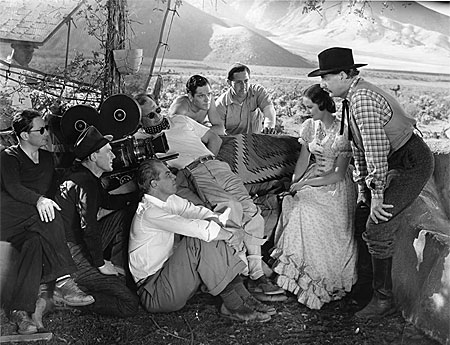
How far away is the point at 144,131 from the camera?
3.31 metres

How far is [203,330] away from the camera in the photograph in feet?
10.7

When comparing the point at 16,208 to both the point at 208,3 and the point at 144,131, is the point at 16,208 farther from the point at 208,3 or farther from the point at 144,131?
the point at 208,3

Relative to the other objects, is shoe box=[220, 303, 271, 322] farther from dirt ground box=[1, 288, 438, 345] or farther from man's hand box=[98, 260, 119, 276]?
man's hand box=[98, 260, 119, 276]

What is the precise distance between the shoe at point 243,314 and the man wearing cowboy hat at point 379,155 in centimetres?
56

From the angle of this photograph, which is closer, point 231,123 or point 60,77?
point 60,77

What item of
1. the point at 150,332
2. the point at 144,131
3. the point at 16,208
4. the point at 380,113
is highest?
the point at 380,113

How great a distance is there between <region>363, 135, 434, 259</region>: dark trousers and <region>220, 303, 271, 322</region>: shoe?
0.69 metres

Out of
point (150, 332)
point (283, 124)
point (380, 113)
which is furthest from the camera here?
point (283, 124)

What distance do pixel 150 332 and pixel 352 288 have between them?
40.5 inches

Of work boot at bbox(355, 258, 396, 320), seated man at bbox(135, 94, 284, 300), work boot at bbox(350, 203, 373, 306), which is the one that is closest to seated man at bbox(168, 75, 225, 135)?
seated man at bbox(135, 94, 284, 300)

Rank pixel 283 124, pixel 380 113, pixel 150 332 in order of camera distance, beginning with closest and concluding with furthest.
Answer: pixel 380 113, pixel 150 332, pixel 283 124

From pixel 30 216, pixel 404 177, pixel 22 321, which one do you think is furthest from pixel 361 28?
pixel 22 321

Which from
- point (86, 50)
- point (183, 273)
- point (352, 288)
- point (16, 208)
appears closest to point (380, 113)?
point (352, 288)

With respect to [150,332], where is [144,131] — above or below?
above
